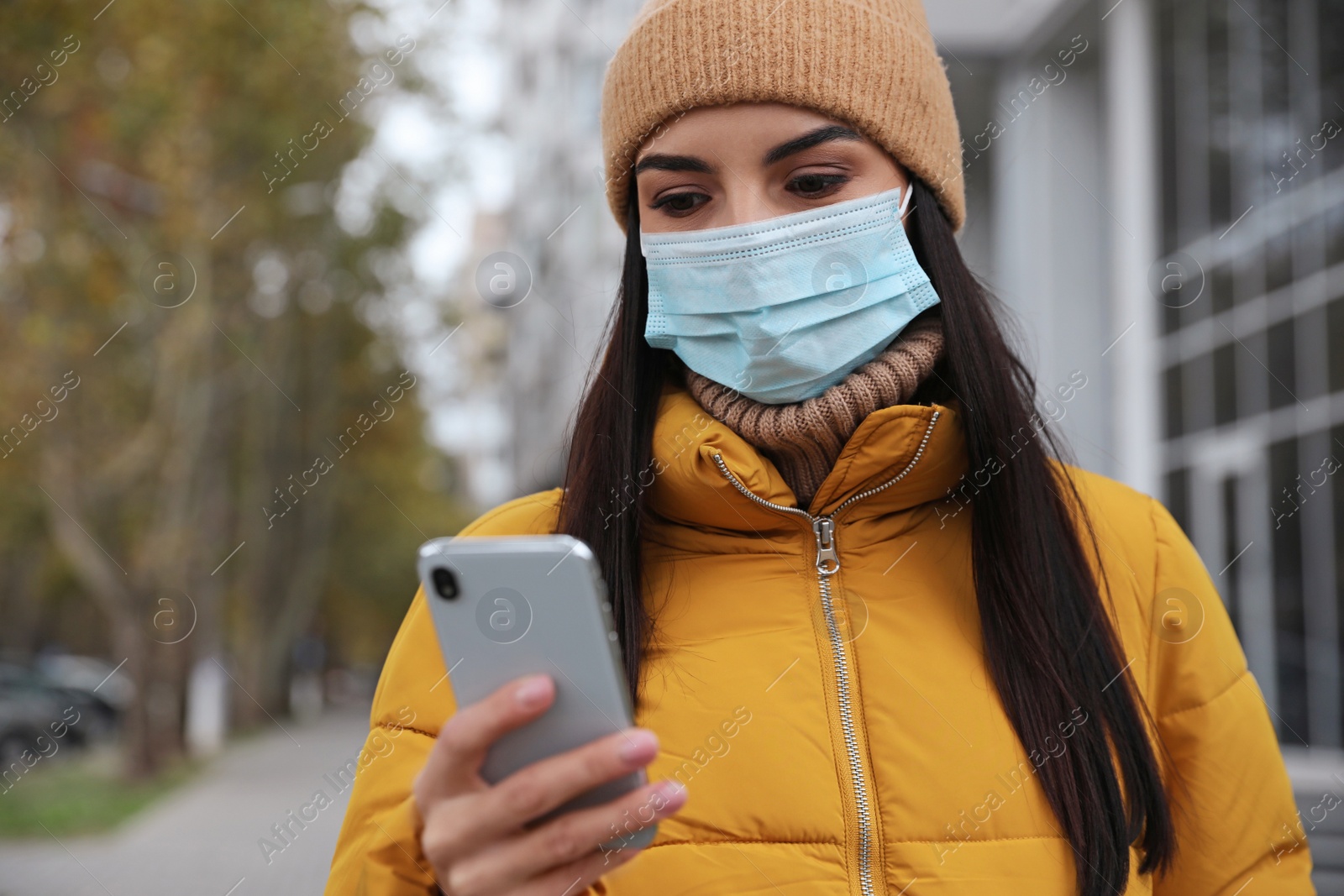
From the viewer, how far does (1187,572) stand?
1.91 meters

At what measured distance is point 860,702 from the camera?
1746mm

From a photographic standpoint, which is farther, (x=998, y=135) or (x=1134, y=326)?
(x=998, y=135)

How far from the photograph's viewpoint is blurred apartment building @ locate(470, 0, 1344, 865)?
818 cm

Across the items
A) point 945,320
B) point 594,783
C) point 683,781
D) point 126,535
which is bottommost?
point 683,781

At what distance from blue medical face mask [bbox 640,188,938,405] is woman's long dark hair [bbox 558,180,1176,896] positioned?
Result: 0.22ft

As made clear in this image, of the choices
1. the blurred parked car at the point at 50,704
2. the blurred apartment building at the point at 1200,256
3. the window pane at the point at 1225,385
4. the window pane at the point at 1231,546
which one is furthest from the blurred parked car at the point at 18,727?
the window pane at the point at 1225,385

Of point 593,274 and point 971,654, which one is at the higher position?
point 593,274

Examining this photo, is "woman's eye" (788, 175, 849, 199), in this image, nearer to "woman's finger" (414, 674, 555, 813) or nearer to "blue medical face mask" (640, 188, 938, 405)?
"blue medical face mask" (640, 188, 938, 405)

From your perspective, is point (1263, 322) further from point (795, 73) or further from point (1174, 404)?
point (795, 73)

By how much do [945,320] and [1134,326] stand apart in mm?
9273

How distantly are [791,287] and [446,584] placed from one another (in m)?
1.00

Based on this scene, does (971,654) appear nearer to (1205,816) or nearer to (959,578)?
(959,578)

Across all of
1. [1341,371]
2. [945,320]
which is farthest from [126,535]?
[945,320]

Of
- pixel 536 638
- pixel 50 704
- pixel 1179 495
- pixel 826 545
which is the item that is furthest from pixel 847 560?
pixel 50 704
